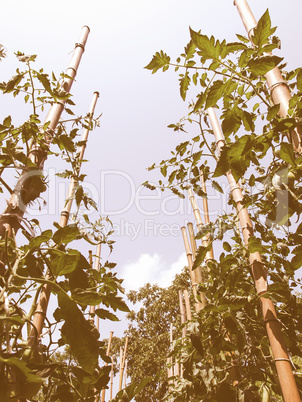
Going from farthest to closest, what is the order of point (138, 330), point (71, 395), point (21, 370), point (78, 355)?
1. point (138, 330)
2. point (71, 395)
3. point (78, 355)
4. point (21, 370)

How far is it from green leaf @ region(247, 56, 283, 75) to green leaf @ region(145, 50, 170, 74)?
0.36 metres

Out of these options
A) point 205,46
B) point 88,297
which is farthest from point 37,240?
point 205,46

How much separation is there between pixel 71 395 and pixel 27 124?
38.9 inches

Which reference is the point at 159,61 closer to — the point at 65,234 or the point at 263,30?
the point at 263,30

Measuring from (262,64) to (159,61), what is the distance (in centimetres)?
41

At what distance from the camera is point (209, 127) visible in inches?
78.9

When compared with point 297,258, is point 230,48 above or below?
above

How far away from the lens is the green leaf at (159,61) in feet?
3.98

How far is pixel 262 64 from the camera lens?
0.97 m

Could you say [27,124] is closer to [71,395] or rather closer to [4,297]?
[4,297]

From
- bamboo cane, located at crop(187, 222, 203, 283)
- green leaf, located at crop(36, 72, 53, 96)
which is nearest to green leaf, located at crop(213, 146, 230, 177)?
green leaf, located at crop(36, 72, 53, 96)

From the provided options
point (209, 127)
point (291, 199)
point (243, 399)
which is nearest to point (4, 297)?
point (291, 199)

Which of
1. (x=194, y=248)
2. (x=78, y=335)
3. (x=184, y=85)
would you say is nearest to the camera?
(x=78, y=335)

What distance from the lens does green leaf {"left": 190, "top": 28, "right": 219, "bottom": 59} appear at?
966 mm
